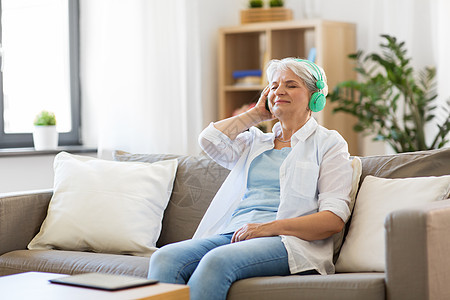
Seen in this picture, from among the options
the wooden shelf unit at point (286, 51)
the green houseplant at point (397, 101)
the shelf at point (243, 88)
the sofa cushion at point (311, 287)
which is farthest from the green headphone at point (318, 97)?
the shelf at point (243, 88)

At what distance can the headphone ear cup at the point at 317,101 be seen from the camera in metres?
2.39

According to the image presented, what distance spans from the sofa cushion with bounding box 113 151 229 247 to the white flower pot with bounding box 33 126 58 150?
1.26m

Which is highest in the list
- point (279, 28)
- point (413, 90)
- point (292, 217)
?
point (279, 28)

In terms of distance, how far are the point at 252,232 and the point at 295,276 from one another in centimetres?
24

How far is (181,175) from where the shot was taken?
2.86 meters

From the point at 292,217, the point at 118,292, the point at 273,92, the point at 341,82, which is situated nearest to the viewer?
the point at 118,292

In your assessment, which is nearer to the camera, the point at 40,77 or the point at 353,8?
the point at 40,77

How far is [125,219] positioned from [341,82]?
2.14 metres

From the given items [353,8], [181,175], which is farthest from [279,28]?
[181,175]

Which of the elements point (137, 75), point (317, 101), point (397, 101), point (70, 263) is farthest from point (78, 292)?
point (397, 101)

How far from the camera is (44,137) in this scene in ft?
12.6

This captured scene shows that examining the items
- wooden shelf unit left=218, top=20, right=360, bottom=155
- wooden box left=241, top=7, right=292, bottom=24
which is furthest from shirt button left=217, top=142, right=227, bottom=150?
wooden box left=241, top=7, right=292, bottom=24

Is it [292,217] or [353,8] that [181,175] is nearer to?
[292,217]

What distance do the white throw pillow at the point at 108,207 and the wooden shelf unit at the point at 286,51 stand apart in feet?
6.15
